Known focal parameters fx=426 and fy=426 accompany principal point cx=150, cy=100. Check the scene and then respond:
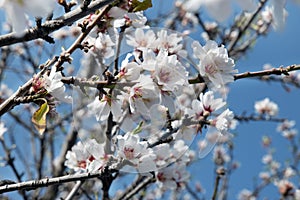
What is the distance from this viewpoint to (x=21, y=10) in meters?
0.64

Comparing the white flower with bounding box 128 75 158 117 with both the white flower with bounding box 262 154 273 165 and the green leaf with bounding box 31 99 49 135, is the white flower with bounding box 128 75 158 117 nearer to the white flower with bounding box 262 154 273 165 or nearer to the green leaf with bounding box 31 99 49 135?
the green leaf with bounding box 31 99 49 135

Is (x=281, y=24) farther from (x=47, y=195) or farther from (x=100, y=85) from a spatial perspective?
(x=47, y=195)

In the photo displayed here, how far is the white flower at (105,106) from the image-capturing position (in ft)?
3.53

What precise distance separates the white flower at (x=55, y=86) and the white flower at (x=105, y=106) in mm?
78

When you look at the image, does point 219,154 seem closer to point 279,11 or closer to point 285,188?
point 285,188

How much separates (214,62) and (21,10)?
22.8 inches

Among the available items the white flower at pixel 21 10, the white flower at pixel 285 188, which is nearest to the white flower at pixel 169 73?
the white flower at pixel 21 10

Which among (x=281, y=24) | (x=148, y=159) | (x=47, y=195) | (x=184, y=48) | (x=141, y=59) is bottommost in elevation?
(x=281, y=24)

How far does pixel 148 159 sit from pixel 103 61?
0.30m

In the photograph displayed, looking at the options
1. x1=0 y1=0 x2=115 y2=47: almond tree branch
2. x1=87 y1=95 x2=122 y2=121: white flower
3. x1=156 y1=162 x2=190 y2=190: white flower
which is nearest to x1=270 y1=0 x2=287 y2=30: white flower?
x1=0 y1=0 x2=115 y2=47: almond tree branch

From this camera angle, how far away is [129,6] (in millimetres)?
1174

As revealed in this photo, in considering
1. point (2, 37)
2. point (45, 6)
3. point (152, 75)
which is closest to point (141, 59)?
point (152, 75)

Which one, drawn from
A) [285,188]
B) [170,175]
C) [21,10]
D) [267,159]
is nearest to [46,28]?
[21,10]

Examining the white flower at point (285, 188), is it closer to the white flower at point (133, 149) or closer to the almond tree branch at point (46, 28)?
the white flower at point (133, 149)
